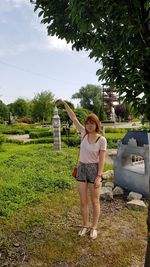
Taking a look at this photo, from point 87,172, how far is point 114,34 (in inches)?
97.0

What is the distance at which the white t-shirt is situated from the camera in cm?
493

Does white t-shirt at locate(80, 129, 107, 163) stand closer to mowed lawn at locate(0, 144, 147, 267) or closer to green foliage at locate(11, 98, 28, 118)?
mowed lawn at locate(0, 144, 147, 267)

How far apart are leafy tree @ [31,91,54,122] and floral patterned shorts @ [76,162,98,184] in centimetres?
4744

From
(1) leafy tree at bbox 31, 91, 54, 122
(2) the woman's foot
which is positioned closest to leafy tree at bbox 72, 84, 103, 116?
(1) leafy tree at bbox 31, 91, 54, 122

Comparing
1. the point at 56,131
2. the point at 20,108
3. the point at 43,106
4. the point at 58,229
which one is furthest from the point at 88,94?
the point at 58,229

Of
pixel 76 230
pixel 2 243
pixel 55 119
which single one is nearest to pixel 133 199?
pixel 76 230

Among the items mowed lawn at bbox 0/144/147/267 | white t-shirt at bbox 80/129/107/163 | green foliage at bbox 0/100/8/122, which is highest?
green foliage at bbox 0/100/8/122

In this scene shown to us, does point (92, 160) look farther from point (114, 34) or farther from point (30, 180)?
point (30, 180)

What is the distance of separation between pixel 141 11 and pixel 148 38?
249 millimetres

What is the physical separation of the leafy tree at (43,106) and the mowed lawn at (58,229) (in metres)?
44.6

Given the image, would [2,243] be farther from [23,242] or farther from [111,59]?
[111,59]

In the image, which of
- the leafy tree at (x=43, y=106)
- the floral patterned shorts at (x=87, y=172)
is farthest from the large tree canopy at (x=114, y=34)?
the leafy tree at (x=43, y=106)

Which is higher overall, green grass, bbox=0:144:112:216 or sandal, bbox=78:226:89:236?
green grass, bbox=0:144:112:216

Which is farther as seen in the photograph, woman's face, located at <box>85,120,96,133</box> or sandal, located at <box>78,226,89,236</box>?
sandal, located at <box>78,226,89,236</box>
